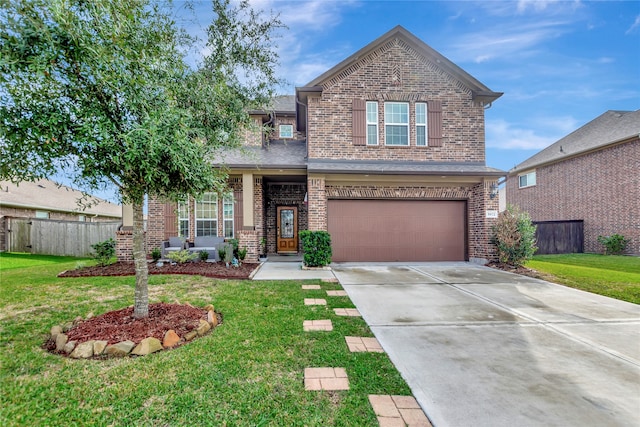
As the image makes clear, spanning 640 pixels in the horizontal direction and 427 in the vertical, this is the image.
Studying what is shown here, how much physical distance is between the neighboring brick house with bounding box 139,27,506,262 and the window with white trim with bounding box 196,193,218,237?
0.04 metres

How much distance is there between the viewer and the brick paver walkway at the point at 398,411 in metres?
2.16

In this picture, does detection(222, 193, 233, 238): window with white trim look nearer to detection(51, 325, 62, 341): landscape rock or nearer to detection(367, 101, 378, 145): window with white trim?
detection(367, 101, 378, 145): window with white trim

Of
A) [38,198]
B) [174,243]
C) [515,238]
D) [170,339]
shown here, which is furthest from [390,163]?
[38,198]

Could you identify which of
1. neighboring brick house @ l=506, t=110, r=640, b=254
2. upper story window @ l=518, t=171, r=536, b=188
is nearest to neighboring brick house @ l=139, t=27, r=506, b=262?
neighboring brick house @ l=506, t=110, r=640, b=254

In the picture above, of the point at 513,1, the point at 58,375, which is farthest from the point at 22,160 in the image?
the point at 513,1

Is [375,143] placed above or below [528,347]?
above

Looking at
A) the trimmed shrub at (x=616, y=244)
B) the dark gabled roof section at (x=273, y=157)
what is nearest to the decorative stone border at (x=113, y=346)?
the dark gabled roof section at (x=273, y=157)

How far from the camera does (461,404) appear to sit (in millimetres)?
2410

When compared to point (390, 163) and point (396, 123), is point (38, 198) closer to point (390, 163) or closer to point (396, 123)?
point (390, 163)

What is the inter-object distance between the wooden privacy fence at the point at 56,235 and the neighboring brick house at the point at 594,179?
22642mm

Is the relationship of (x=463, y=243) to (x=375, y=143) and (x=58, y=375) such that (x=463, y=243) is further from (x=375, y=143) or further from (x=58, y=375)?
(x=58, y=375)

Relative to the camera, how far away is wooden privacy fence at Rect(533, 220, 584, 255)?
46.5 feet

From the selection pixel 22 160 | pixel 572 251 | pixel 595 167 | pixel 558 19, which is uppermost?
pixel 558 19

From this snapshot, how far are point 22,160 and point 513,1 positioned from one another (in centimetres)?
1213
